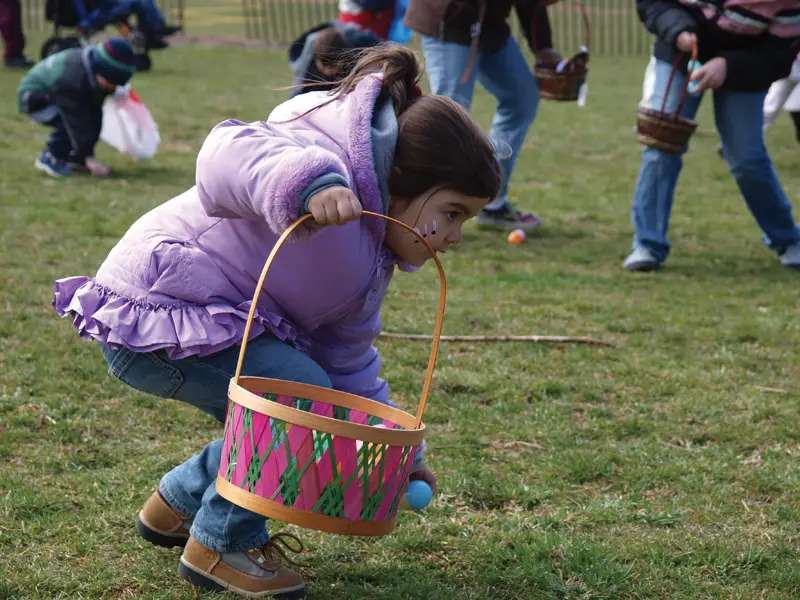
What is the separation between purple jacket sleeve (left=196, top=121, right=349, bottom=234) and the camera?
204 cm

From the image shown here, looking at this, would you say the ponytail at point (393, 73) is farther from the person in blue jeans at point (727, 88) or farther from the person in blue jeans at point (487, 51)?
the person in blue jeans at point (487, 51)

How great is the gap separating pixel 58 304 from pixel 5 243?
3.51 m

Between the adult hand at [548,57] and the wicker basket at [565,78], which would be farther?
the adult hand at [548,57]

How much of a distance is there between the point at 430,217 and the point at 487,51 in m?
3.84

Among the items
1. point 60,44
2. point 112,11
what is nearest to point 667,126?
point 112,11

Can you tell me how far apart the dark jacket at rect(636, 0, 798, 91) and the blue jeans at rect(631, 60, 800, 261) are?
105 mm

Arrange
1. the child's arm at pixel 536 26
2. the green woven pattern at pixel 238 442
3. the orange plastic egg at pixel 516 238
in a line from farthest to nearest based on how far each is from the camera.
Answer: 1. the orange plastic egg at pixel 516 238
2. the child's arm at pixel 536 26
3. the green woven pattern at pixel 238 442

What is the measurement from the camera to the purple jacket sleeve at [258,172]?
2035 mm

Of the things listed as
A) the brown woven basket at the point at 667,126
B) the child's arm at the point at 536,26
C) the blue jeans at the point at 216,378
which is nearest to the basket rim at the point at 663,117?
the brown woven basket at the point at 667,126

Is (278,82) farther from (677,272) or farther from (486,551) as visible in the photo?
(486,551)

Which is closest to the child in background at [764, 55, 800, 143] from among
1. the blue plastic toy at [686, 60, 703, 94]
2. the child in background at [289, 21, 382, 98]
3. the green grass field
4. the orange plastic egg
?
the green grass field

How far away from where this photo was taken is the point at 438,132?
232cm

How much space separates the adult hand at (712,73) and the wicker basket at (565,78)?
39.1 inches

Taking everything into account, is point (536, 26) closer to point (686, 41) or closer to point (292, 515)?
point (686, 41)
